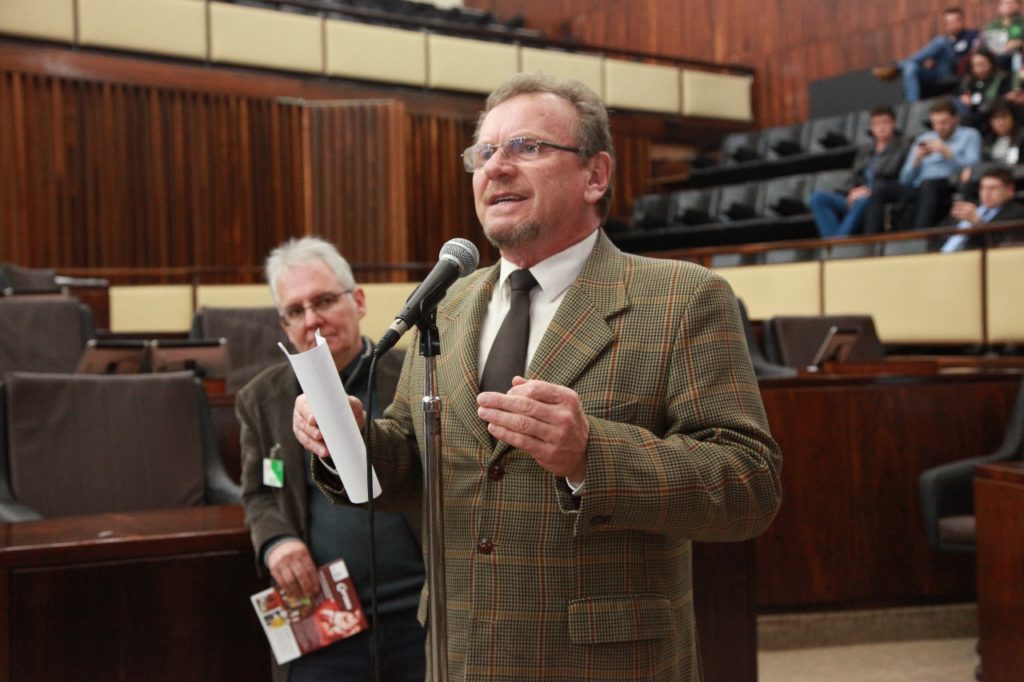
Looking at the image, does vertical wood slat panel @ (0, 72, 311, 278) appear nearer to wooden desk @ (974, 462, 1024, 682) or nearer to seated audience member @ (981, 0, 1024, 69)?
seated audience member @ (981, 0, 1024, 69)

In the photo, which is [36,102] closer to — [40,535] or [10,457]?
[10,457]

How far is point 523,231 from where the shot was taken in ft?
4.57

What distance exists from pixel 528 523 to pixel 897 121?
307 inches

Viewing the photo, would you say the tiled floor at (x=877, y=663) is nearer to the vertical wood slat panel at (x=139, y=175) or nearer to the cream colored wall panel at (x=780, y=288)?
the cream colored wall panel at (x=780, y=288)

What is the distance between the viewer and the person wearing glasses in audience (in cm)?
187

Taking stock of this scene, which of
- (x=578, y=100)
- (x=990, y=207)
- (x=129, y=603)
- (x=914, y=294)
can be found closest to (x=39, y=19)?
(x=914, y=294)

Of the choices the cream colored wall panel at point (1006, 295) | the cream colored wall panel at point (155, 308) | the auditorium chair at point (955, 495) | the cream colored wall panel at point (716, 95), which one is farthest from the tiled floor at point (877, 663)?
the cream colored wall panel at point (716, 95)

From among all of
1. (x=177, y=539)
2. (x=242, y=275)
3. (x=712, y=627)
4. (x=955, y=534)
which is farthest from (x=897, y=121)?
(x=177, y=539)

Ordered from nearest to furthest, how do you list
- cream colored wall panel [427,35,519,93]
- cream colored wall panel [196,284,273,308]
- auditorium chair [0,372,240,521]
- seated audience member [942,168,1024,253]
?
auditorium chair [0,372,240,521] < seated audience member [942,168,1024,253] < cream colored wall panel [196,284,273,308] < cream colored wall panel [427,35,519,93]

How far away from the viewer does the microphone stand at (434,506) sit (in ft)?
3.79

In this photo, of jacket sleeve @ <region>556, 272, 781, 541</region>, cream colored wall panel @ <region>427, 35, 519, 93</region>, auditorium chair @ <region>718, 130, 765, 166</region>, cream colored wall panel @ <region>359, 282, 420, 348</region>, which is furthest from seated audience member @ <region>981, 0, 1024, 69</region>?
jacket sleeve @ <region>556, 272, 781, 541</region>

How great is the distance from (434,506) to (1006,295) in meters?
4.92

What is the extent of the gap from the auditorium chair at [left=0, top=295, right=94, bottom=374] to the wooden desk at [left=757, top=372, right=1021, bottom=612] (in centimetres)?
313

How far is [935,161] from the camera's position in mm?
7074
